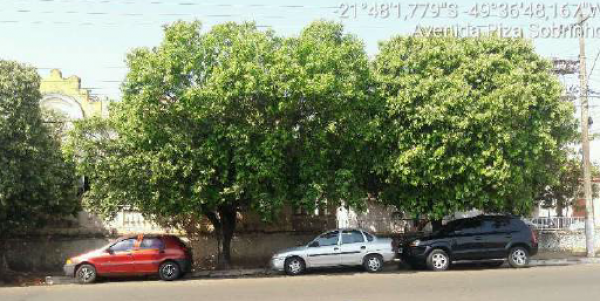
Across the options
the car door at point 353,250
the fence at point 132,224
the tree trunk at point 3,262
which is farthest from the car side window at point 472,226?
the tree trunk at point 3,262

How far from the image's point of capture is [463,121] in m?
15.9

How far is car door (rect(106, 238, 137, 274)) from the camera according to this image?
15.3m

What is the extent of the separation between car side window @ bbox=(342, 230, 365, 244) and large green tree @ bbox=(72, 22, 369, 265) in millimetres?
1026

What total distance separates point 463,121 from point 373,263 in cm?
536

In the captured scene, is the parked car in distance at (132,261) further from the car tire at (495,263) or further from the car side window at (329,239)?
the car tire at (495,263)

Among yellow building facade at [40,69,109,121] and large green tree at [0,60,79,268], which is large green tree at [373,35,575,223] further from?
yellow building facade at [40,69,109,121]

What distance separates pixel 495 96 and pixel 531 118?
213cm

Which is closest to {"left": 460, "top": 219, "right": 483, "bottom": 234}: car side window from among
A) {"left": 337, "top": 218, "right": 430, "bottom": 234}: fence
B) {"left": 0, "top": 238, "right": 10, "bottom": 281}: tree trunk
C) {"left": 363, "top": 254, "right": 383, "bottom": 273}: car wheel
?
{"left": 363, "top": 254, "right": 383, "bottom": 273}: car wheel

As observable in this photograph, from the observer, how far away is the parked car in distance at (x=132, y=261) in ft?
50.0

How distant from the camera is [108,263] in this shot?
15.3m

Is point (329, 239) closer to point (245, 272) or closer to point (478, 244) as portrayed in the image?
point (245, 272)

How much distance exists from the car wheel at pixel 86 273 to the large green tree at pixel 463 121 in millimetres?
9526

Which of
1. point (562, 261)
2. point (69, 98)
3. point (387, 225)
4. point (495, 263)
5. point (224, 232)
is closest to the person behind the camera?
point (495, 263)

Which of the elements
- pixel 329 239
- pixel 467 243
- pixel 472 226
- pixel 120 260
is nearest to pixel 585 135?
pixel 472 226
